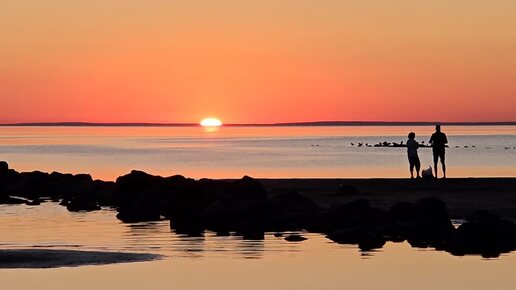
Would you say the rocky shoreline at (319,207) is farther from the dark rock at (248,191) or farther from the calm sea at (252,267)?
the calm sea at (252,267)

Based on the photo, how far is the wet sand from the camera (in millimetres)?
33469

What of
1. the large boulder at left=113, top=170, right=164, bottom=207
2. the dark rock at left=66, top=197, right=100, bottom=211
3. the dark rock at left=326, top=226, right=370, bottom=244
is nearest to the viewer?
the dark rock at left=326, top=226, right=370, bottom=244

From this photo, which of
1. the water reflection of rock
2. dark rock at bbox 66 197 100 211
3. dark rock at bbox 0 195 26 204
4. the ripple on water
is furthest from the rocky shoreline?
the water reflection of rock

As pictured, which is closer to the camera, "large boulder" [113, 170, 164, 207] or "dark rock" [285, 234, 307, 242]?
"dark rock" [285, 234, 307, 242]

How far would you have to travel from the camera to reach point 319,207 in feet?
109

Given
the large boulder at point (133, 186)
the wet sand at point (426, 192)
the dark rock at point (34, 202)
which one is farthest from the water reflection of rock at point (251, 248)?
the dark rock at point (34, 202)

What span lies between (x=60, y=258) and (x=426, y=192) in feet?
51.7

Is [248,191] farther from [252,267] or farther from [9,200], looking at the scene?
[9,200]

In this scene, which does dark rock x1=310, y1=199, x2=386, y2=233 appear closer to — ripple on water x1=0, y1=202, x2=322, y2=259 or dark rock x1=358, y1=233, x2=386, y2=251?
dark rock x1=358, y1=233, x2=386, y2=251

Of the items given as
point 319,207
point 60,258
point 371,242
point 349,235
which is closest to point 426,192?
point 319,207

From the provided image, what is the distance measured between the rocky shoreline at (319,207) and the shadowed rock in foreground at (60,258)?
5047mm

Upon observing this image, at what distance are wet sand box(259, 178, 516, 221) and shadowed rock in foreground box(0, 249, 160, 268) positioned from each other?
1043 cm

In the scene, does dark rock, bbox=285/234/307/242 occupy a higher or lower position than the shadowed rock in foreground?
higher

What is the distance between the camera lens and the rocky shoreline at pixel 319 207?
27.2 meters
